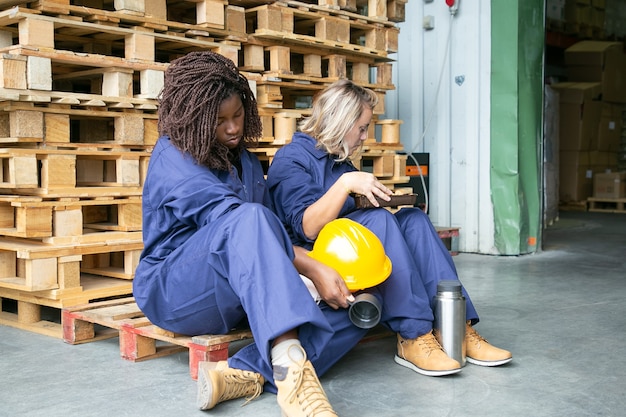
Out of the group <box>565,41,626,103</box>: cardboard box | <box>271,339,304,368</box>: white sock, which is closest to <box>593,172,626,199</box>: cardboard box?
<box>565,41,626,103</box>: cardboard box

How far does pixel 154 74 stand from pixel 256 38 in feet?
3.64

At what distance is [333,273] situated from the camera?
3.09 m

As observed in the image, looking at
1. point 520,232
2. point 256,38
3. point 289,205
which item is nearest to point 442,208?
point 520,232

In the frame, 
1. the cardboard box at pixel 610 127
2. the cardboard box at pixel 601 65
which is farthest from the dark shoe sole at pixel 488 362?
the cardboard box at pixel 601 65

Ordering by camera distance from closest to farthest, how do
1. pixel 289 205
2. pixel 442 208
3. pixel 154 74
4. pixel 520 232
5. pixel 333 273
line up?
pixel 333 273
pixel 289 205
pixel 154 74
pixel 520 232
pixel 442 208

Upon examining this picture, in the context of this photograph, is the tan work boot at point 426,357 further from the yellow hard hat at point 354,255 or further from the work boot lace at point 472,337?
the yellow hard hat at point 354,255

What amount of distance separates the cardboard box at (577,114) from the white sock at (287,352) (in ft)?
36.1

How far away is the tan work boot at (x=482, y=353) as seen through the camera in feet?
11.7

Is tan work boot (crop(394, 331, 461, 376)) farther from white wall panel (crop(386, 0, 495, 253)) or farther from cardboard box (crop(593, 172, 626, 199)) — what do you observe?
cardboard box (crop(593, 172, 626, 199))

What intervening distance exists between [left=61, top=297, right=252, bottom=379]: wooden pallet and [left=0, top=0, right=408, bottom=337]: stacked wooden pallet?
0.63 ft

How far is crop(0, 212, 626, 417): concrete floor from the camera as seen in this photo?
9.91ft

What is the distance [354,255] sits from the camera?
10.3 ft

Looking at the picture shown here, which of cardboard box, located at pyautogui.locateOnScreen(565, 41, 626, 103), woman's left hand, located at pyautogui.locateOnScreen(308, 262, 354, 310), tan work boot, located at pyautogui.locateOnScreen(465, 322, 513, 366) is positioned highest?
cardboard box, located at pyautogui.locateOnScreen(565, 41, 626, 103)

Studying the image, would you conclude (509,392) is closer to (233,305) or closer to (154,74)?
(233,305)
